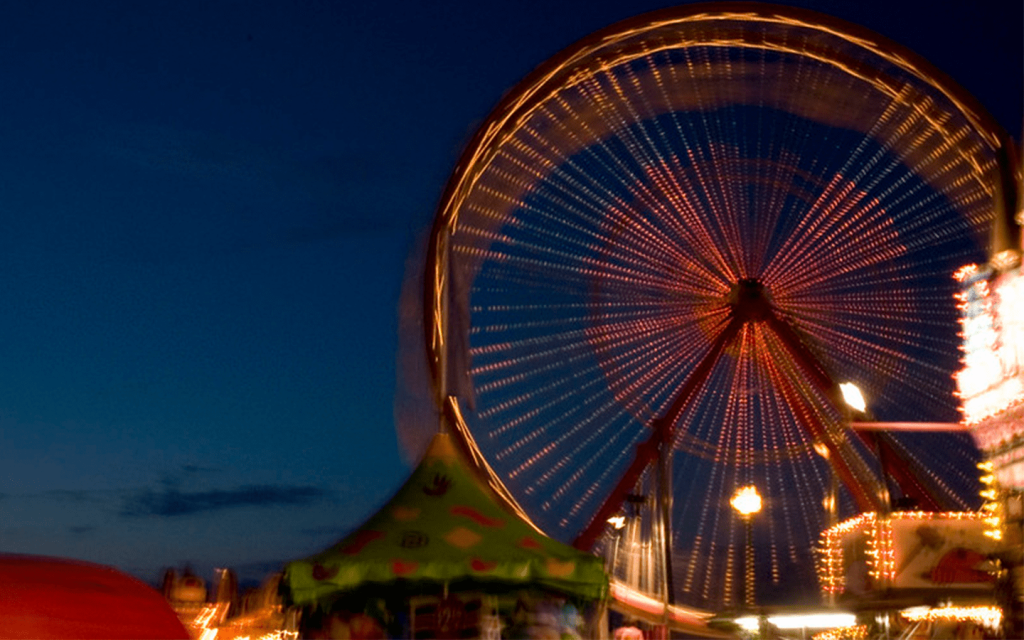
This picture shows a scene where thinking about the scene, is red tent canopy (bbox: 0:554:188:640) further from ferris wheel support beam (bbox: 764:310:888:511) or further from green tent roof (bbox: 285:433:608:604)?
ferris wheel support beam (bbox: 764:310:888:511)

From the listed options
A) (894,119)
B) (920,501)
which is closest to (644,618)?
(920,501)

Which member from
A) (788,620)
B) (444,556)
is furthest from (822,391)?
(444,556)

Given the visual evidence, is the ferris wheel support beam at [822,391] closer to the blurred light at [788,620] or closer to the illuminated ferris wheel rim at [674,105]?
the illuminated ferris wheel rim at [674,105]

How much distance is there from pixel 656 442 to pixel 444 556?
11.3m

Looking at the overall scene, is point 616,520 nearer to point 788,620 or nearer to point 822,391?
point 822,391

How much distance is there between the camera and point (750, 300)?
18.2 m

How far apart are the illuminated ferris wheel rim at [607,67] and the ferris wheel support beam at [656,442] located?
13.5 feet

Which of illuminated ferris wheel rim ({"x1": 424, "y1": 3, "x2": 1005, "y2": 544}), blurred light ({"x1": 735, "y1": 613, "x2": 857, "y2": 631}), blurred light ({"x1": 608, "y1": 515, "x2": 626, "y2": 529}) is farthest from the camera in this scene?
blurred light ({"x1": 608, "y1": 515, "x2": 626, "y2": 529})

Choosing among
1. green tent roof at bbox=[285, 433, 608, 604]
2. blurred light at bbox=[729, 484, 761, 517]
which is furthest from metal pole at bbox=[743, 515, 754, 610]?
green tent roof at bbox=[285, 433, 608, 604]

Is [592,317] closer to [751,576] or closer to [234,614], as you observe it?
[751,576]

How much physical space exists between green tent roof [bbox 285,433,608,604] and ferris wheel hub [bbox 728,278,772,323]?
31.8ft

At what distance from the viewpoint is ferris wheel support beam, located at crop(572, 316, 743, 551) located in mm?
18531

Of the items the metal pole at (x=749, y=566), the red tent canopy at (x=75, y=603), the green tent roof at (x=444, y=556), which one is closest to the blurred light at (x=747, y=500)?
the metal pole at (x=749, y=566)

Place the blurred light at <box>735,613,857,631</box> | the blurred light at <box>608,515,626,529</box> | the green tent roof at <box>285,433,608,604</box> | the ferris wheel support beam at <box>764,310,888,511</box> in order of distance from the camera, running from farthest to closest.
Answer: the blurred light at <box>608,515,626,529</box> → the ferris wheel support beam at <box>764,310,888,511</box> → the blurred light at <box>735,613,857,631</box> → the green tent roof at <box>285,433,608,604</box>
